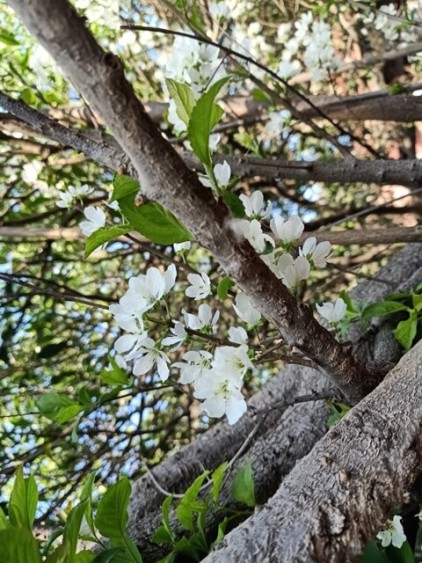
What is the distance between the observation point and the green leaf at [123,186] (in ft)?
1.50

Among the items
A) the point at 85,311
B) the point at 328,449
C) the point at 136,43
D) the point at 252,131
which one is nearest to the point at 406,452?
the point at 328,449

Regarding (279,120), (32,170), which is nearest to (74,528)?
(279,120)

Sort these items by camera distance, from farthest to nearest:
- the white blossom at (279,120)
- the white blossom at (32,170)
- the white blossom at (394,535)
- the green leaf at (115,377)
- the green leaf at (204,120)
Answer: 1. the white blossom at (32,170)
2. the white blossom at (279,120)
3. the green leaf at (115,377)
4. the white blossom at (394,535)
5. the green leaf at (204,120)

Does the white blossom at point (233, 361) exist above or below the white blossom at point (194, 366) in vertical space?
below

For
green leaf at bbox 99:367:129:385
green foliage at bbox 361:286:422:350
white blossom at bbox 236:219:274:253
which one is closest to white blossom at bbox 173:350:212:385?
white blossom at bbox 236:219:274:253

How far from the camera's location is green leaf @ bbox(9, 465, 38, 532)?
1.86 feet

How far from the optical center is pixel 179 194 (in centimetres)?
38

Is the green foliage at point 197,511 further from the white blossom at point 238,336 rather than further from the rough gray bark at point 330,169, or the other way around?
the rough gray bark at point 330,169

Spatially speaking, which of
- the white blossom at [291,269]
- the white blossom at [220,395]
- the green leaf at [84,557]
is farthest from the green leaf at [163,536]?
the white blossom at [291,269]

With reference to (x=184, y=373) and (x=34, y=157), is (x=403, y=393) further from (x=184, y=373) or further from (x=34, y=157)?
(x=34, y=157)

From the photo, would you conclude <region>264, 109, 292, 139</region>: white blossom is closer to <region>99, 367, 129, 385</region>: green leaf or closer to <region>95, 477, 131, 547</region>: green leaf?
<region>99, 367, 129, 385</region>: green leaf

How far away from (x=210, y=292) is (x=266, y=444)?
1.20 ft

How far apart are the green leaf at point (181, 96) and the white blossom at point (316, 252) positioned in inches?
6.8

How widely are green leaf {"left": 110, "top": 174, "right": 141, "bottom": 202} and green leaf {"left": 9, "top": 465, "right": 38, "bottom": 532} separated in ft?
0.91
